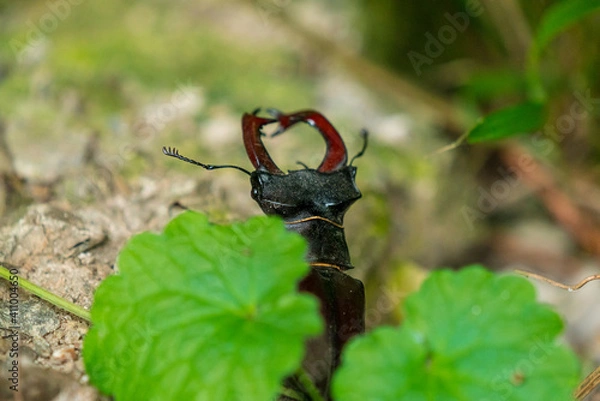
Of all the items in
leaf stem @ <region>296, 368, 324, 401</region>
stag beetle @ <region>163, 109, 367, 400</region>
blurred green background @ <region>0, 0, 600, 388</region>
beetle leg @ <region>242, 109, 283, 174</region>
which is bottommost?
blurred green background @ <region>0, 0, 600, 388</region>

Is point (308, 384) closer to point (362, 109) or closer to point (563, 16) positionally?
point (563, 16)

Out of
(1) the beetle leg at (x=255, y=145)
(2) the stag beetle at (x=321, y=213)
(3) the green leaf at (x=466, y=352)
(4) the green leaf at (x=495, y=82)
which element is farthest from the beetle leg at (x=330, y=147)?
(4) the green leaf at (x=495, y=82)

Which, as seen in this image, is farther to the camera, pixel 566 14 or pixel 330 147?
pixel 566 14

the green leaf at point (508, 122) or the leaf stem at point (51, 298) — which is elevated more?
the green leaf at point (508, 122)

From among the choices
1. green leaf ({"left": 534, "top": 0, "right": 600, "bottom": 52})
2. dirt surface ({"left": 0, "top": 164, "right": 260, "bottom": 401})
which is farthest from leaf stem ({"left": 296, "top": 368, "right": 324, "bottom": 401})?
green leaf ({"left": 534, "top": 0, "right": 600, "bottom": 52})

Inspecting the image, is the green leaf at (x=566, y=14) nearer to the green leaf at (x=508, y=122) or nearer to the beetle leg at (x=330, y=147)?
the green leaf at (x=508, y=122)

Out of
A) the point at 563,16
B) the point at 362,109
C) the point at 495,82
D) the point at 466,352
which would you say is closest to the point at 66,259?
the point at 466,352

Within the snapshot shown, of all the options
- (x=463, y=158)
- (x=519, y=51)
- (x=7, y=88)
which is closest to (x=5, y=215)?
(x=7, y=88)

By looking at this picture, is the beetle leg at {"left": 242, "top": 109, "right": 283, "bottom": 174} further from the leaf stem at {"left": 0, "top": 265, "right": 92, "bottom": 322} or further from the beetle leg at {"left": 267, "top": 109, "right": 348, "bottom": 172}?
the leaf stem at {"left": 0, "top": 265, "right": 92, "bottom": 322}
